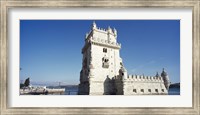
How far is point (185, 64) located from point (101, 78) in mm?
2511

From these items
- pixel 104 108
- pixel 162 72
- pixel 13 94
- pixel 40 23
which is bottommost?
pixel 104 108

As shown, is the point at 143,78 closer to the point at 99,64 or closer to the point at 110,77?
the point at 110,77

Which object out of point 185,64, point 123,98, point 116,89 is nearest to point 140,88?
point 116,89

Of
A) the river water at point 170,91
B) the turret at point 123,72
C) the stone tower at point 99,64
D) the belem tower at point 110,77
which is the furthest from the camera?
the turret at point 123,72

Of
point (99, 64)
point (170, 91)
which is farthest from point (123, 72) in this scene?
point (170, 91)

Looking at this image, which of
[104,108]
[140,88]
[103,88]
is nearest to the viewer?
[104,108]

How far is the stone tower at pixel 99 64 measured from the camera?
588cm

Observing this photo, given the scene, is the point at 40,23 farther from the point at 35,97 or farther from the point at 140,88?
the point at 140,88

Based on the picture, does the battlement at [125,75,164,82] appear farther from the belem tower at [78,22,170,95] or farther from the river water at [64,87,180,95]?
the river water at [64,87,180,95]

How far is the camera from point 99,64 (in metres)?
7.28

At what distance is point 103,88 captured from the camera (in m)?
5.71

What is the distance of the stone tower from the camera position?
5.88 m

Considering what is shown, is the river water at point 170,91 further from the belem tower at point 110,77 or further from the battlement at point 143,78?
the battlement at point 143,78

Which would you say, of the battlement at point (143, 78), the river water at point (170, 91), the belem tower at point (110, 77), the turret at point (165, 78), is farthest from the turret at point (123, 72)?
the river water at point (170, 91)
